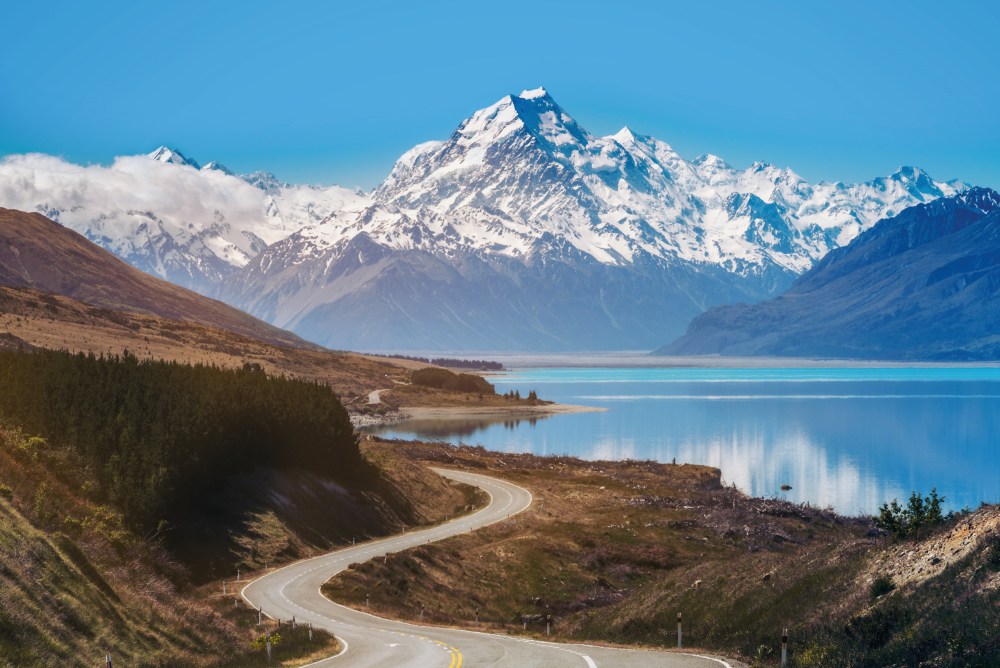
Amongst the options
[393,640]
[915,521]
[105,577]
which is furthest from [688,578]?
[105,577]

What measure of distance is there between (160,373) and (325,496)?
48.4ft

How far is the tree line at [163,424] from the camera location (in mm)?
55531

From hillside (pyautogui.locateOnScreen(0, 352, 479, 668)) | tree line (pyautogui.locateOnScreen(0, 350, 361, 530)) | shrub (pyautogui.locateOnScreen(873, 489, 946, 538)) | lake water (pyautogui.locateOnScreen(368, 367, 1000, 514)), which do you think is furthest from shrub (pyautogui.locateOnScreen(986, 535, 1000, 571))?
lake water (pyautogui.locateOnScreen(368, 367, 1000, 514))

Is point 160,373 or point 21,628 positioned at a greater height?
point 160,373

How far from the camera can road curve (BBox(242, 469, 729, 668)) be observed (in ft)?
102

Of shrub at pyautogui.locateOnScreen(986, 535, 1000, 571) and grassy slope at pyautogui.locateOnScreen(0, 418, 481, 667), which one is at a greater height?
shrub at pyautogui.locateOnScreen(986, 535, 1000, 571)

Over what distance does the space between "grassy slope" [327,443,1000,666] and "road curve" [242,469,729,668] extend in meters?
2.52

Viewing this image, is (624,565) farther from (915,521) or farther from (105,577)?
(105,577)

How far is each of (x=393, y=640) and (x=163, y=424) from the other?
97.5ft

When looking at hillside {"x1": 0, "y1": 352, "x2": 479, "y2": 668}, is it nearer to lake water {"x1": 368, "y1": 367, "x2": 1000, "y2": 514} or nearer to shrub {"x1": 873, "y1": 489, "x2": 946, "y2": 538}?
shrub {"x1": 873, "y1": 489, "x2": 946, "y2": 538}

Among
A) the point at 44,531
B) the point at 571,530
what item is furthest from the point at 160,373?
the point at 44,531

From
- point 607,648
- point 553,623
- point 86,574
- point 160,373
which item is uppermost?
point 160,373

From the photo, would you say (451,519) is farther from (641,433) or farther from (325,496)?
(641,433)

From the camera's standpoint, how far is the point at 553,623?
2090 inches
